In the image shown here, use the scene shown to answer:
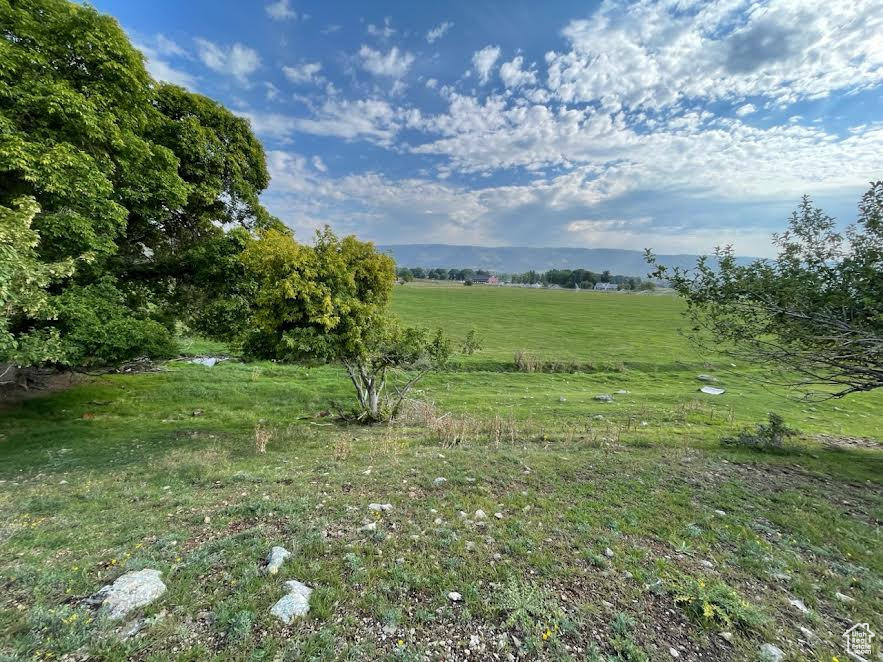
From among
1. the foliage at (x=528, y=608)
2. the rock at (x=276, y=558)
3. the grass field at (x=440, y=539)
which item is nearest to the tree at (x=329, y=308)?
the grass field at (x=440, y=539)

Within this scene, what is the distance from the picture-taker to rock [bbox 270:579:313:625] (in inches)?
145

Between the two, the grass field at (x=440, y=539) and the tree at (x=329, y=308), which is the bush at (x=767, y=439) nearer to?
the grass field at (x=440, y=539)

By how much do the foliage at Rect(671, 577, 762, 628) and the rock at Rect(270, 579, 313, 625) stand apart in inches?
168

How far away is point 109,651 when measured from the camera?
3.14 m

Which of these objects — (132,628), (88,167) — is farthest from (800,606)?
(88,167)

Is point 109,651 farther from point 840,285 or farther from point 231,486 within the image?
point 840,285

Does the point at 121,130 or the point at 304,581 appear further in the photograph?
the point at 121,130

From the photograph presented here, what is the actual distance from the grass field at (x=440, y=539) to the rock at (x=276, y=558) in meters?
0.12

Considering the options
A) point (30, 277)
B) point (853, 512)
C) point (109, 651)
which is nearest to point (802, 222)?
point (853, 512)

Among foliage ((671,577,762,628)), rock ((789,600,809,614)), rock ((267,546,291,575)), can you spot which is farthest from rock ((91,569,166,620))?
rock ((789,600,809,614))

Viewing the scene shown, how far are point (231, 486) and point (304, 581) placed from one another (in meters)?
4.09

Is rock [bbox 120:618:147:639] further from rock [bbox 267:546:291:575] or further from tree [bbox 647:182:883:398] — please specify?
tree [bbox 647:182:883:398]

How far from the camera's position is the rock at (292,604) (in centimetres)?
369

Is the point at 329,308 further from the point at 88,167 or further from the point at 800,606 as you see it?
the point at 800,606
